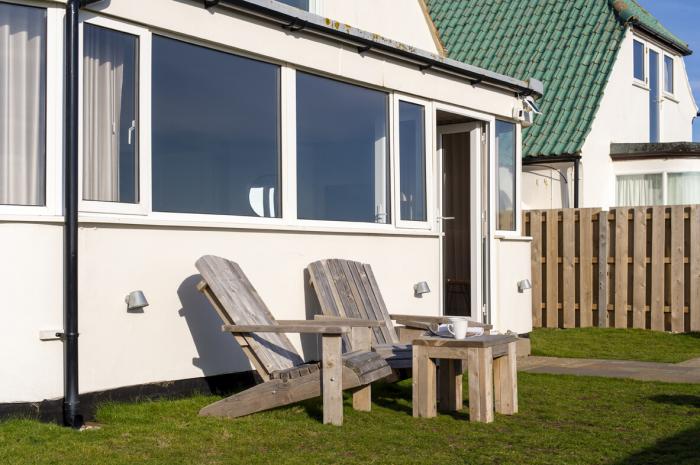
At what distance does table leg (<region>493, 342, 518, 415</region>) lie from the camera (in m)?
7.26

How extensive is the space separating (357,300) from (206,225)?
5.36ft

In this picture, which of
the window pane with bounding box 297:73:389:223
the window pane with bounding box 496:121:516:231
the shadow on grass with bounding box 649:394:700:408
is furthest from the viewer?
the window pane with bounding box 496:121:516:231

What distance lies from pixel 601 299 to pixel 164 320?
8.83 m

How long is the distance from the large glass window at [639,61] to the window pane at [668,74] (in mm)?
1518

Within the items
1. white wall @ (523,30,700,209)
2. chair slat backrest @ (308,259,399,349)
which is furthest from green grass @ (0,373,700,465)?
white wall @ (523,30,700,209)

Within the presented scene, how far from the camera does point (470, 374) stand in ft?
22.2

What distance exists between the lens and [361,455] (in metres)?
5.62

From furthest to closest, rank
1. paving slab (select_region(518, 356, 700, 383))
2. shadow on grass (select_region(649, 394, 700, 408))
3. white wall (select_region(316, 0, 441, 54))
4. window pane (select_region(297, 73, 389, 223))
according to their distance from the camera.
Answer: white wall (select_region(316, 0, 441, 54)) < paving slab (select_region(518, 356, 700, 383)) < window pane (select_region(297, 73, 389, 223)) < shadow on grass (select_region(649, 394, 700, 408))

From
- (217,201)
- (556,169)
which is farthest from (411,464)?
(556,169)

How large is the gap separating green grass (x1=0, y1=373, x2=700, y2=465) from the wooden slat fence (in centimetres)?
636

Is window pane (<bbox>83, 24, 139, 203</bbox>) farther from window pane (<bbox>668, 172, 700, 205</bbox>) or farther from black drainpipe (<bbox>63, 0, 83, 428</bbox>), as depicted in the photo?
window pane (<bbox>668, 172, 700, 205</bbox>)

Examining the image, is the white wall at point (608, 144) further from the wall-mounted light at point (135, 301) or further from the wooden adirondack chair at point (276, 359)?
the wall-mounted light at point (135, 301)

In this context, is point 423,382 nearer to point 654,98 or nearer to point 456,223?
point 456,223

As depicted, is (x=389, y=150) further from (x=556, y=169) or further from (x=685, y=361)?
(x=556, y=169)
